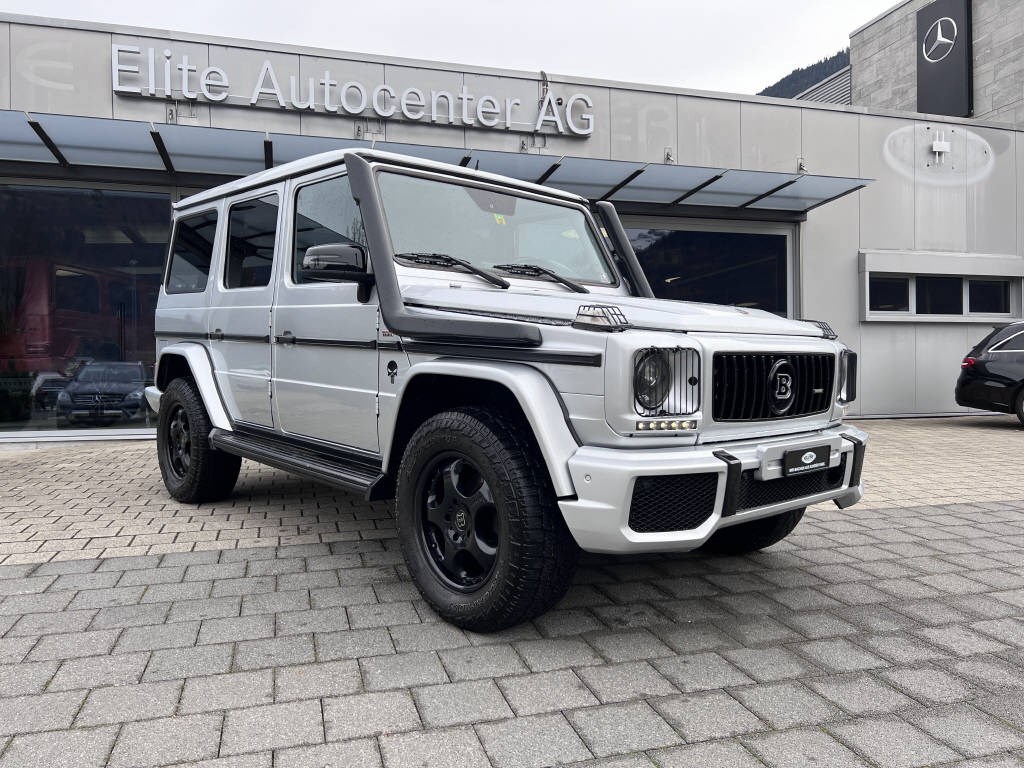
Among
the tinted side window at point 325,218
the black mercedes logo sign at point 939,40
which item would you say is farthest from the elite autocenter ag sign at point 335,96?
the black mercedes logo sign at point 939,40

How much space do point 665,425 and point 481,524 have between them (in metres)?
0.87

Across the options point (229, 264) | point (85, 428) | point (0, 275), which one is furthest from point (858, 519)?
point (0, 275)

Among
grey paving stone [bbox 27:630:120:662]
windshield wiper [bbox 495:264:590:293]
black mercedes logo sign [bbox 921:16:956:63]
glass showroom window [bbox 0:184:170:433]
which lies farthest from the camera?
black mercedes logo sign [bbox 921:16:956:63]

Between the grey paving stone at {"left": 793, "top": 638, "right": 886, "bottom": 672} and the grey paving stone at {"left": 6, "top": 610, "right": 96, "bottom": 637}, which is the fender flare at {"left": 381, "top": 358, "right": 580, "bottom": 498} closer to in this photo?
the grey paving stone at {"left": 793, "top": 638, "right": 886, "bottom": 672}

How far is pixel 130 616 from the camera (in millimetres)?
3184

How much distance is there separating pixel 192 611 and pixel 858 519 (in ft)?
13.9

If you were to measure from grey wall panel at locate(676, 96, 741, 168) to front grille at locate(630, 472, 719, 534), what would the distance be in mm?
9480

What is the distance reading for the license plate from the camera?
2.93 metres

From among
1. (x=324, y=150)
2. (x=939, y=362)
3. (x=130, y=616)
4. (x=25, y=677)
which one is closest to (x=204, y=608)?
(x=130, y=616)

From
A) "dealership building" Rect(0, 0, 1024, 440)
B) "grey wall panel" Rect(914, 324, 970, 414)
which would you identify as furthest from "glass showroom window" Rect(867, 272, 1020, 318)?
"grey wall panel" Rect(914, 324, 970, 414)

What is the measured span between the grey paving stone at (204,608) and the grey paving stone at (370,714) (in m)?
1.02

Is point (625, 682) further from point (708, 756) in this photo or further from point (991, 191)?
point (991, 191)

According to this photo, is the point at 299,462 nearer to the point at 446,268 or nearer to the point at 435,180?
the point at 446,268

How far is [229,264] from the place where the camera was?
192 inches
